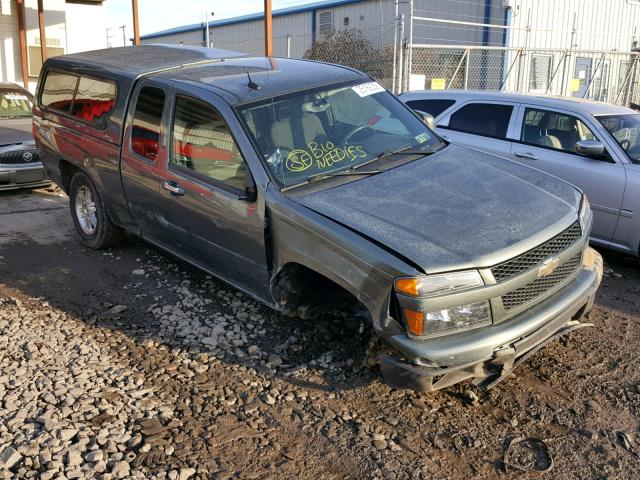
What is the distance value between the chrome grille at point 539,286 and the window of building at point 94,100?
12.4 feet

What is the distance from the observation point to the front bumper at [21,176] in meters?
8.08

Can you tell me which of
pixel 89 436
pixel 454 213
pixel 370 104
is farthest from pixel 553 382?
pixel 89 436

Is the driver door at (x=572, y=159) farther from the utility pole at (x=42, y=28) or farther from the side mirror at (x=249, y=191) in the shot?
the utility pole at (x=42, y=28)

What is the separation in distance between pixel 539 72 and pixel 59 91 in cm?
1446

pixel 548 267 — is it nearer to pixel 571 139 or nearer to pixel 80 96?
pixel 571 139

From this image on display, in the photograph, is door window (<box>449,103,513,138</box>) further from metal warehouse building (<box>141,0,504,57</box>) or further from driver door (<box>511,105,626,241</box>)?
metal warehouse building (<box>141,0,504,57</box>)

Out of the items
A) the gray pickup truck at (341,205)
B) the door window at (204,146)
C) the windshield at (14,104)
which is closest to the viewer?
the gray pickup truck at (341,205)

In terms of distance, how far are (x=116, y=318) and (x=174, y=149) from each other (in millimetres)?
1370

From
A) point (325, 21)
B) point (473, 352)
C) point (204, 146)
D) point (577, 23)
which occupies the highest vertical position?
point (325, 21)

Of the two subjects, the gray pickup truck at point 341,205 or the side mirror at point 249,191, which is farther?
the side mirror at point 249,191

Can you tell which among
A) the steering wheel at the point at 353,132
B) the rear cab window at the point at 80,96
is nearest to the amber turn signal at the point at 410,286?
the steering wheel at the point at 353,132

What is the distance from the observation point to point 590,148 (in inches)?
221

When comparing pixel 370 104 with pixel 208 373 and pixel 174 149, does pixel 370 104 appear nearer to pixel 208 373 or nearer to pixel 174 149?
pixel 174 149

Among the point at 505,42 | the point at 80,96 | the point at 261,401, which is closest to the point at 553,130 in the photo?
the point at 261,401
